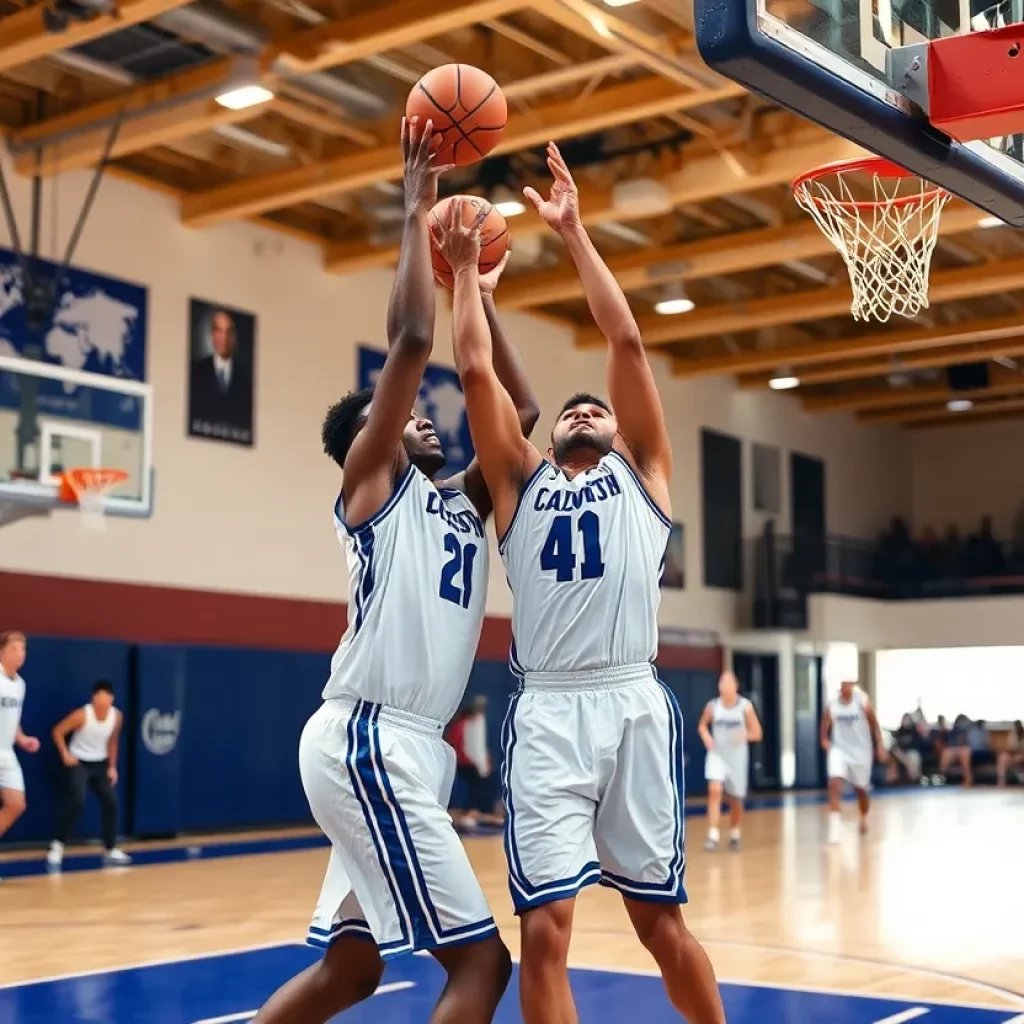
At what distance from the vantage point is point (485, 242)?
4832 millimetres

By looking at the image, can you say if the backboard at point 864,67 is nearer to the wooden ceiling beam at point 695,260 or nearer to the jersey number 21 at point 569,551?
the jersey number 21 at point 569,551

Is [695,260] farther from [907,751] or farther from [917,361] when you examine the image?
[907,751]

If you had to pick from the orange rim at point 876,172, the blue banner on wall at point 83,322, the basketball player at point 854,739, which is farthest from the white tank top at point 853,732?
the blue banner on wall at point 83,322

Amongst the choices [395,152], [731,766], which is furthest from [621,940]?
[395,152]

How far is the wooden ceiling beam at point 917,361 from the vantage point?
2148cm

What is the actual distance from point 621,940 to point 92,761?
6.23 m

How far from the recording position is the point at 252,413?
16.1 meters

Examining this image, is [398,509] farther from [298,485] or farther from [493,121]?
[298,485]

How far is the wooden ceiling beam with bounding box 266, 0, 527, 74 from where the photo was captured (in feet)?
36.3

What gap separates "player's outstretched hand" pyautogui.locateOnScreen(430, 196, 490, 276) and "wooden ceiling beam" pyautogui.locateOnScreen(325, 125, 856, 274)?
9.86 metres

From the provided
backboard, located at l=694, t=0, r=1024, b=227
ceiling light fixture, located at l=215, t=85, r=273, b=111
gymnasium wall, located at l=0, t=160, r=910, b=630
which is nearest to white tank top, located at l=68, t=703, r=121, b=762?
gymnasium wall, located at l=0, t=160, r=910, b=630

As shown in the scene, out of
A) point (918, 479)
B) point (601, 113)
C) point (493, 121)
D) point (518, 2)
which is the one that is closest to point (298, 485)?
point (601, 113)

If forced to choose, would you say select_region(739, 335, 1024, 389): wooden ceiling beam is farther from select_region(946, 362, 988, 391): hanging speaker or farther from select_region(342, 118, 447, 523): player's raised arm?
select_region(342, 118, 447, 523): player's raised arm

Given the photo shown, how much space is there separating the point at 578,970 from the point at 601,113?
825 centimetres
